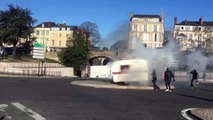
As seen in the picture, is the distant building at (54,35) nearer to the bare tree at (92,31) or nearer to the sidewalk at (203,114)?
the bare tree at (92,31)

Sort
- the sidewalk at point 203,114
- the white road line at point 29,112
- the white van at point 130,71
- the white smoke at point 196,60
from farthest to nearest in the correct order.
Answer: the white smoke at point 196,60, the white van at point 130,71, the sidewalk at point 203,114, the white road line at point 29,112

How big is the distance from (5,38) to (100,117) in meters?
95.7

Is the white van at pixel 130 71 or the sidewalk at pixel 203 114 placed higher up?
the white van at pixel 130 71

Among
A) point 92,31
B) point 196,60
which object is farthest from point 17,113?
point 92,31

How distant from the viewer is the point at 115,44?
1769 inches

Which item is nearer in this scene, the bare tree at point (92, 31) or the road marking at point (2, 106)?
the road marking at point (2, 106)

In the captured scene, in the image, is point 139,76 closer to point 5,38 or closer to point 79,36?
point 79,36

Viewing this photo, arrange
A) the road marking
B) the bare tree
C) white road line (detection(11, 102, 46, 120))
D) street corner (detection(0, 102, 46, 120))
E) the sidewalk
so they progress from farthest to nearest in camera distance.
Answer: the bare tree
the road marking
the sidewalk
white road line (detection(11, 102, 46, 120))
street corner (detection(0, 102, 46, 120))

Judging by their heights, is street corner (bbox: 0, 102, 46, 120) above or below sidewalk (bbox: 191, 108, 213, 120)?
above

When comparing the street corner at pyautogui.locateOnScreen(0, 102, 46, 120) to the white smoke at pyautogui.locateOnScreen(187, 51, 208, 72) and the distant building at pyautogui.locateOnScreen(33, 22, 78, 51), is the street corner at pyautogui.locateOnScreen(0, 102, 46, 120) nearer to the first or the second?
the white smoke at pyautogui.locateOnScreen(187, 51, 208, 72)

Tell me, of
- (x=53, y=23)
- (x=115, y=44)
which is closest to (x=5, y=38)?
(x=115, y=44)

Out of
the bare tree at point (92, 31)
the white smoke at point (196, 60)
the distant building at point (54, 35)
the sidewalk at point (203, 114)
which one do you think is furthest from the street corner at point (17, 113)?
the distant building at point (54, 35)

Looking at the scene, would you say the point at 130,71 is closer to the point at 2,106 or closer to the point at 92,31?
the point at 2,106

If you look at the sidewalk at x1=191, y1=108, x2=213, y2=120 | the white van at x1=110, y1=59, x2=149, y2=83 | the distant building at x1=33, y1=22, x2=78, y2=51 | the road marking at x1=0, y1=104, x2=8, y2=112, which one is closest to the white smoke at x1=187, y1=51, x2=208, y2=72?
the white van at x1=110, y1=59, x2=149, y2=83
